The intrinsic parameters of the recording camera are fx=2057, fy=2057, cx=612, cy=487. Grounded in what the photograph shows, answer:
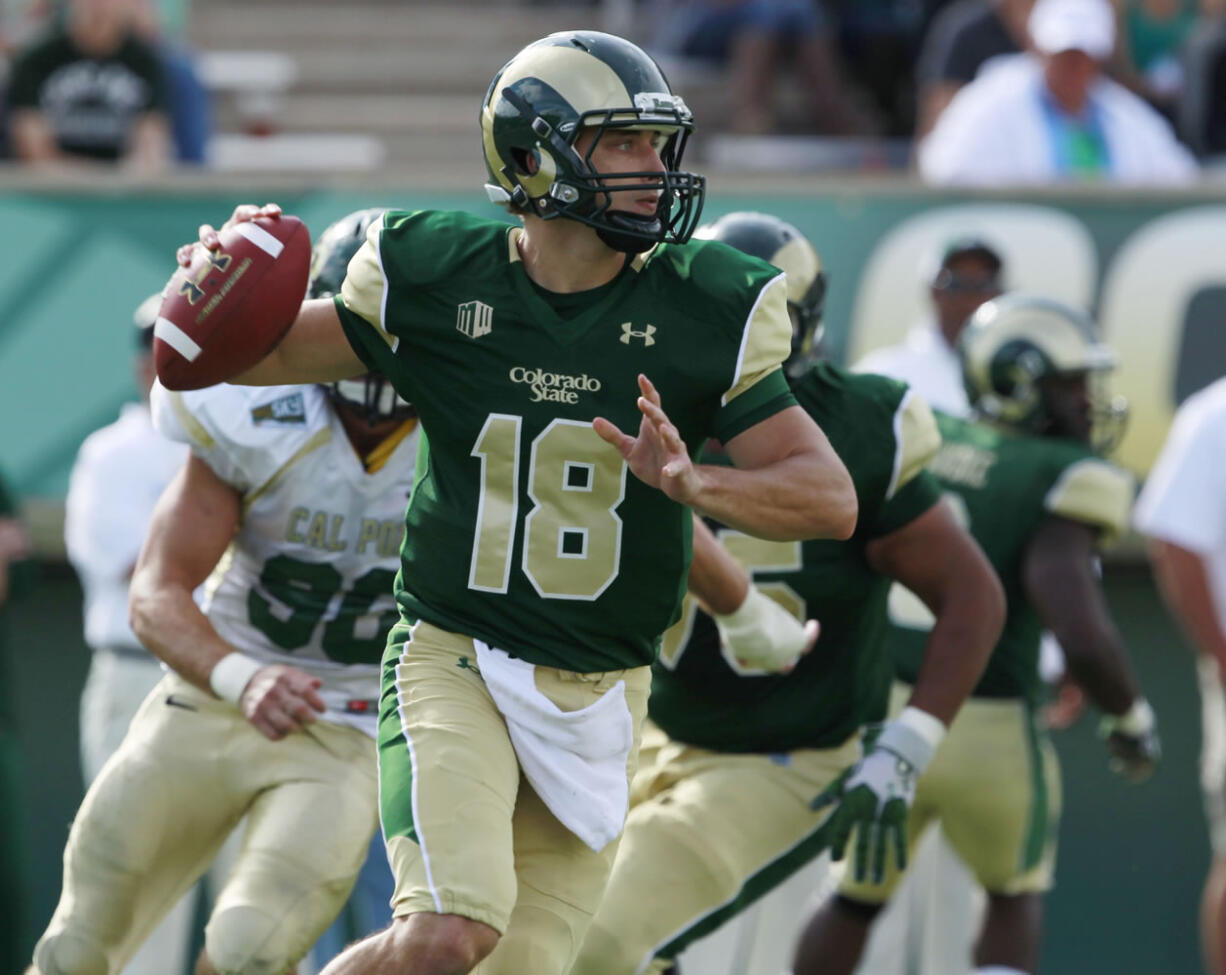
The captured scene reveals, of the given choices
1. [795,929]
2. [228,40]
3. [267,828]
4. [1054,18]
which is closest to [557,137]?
[267,828]

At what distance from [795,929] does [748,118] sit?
4.70 metres

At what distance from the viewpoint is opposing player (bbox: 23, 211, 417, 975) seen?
Result: 384 centimetres

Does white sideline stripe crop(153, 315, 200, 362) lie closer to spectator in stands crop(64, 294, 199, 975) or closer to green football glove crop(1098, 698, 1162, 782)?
spectator in stands crop(64, 294, 199, 975)

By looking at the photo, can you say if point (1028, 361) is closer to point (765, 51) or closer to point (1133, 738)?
point (1133, 738)

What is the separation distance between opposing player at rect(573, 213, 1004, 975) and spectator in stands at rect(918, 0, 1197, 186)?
3.34 meters

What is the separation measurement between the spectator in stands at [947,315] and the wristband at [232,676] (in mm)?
3126

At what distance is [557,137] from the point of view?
329 cm

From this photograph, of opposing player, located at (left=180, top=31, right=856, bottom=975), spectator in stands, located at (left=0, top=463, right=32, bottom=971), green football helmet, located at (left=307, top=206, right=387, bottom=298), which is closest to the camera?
opposing player, located at (left=180, top=31, right=856, bottom=975)

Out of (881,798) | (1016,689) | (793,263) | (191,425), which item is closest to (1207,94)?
(1016,689)

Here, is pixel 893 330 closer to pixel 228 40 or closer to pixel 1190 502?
pixel 1190 502

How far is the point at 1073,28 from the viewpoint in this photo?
7.61 meters

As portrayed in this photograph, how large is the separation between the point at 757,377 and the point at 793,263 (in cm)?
107

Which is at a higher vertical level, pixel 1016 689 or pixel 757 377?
pixel 757 377

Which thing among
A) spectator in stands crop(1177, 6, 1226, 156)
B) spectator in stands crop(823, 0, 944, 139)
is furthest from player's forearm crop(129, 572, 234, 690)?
Answer: spectator in stands crop(823, 0, 944, 139)
